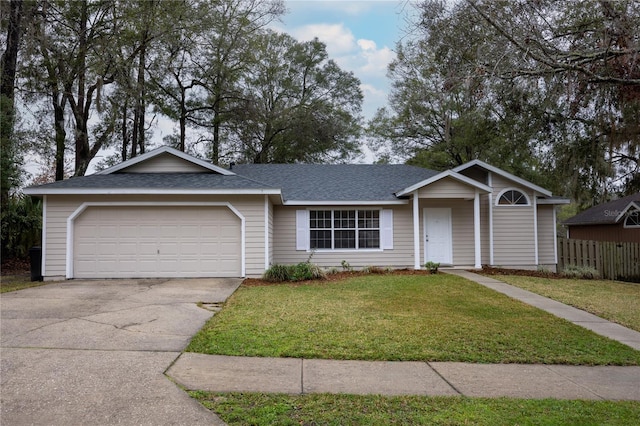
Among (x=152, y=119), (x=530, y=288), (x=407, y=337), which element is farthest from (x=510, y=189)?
(x=152, y=119)

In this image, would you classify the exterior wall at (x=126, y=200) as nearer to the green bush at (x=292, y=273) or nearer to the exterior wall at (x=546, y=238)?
the green bush at (x=292, y=273)

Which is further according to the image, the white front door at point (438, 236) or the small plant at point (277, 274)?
the white front door at point (438, 236)

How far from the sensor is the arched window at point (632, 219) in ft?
63.4

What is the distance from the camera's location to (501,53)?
19.7 ft

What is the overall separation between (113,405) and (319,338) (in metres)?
2.80

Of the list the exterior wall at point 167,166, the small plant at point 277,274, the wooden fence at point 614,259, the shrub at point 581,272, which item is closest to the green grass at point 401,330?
the small plant at point 277,274

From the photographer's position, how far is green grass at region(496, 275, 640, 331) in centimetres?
784

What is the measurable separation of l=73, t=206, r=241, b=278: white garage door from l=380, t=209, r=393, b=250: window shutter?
5.13 meters

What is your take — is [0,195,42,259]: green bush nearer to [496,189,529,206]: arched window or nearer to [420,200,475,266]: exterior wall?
[420,200,475,266]: exterior wall

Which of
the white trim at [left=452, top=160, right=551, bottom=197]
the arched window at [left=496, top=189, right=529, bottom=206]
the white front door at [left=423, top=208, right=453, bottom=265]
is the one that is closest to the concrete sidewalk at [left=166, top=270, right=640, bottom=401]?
the white front door at [left=423, top=208, right=453, bottom=265]

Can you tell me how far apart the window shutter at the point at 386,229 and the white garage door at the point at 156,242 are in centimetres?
513

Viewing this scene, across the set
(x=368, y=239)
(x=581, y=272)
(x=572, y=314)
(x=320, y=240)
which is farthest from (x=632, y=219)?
(x=572, y=314)

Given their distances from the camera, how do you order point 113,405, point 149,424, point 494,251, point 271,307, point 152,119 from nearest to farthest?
1. point 149,424
2. point 113,405
3. point 271,307
4. point 494,251
5. point 152,119

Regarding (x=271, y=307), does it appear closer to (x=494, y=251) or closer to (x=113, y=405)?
(x=113, y=405)
